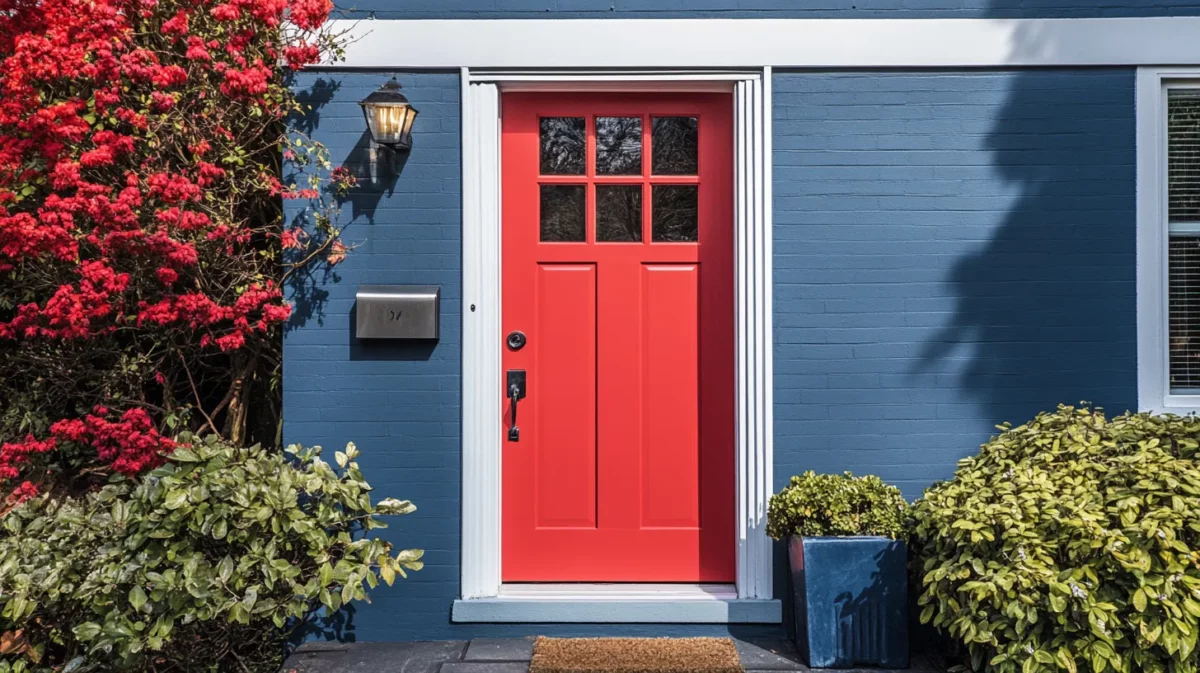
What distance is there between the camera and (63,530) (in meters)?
3.15

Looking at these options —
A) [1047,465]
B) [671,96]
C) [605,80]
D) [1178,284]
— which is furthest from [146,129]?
[1178,284]

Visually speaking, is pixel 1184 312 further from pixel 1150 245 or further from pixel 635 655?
pixel 635 655

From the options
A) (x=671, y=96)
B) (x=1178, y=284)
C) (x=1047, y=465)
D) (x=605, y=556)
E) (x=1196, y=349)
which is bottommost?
(x=605, y=556)

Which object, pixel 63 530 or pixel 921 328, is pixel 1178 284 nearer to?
pixel 921 328

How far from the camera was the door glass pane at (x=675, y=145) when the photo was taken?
12.3 feet

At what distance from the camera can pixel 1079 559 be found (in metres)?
2.70

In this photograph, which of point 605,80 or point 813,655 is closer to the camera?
point 813,655

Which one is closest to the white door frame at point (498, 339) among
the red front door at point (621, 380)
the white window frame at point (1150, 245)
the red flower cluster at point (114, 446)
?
the red front door at point (621, 380)

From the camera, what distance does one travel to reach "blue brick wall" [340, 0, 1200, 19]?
11.6ft

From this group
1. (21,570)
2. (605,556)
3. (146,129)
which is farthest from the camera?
(605,556)

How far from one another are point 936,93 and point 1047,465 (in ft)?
5.56

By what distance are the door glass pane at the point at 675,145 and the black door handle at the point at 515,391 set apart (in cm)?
116

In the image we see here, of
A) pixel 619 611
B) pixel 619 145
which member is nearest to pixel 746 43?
pixel 619 145

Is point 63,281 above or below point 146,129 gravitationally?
below
